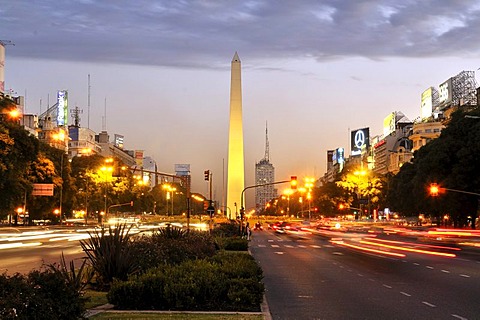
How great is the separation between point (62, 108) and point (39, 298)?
162264 mm

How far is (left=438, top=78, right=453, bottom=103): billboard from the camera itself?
13999 centimetres

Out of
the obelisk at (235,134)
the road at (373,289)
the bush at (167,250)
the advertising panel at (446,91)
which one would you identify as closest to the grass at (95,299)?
the bush at (167,250)

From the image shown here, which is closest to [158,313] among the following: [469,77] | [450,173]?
[450,173]

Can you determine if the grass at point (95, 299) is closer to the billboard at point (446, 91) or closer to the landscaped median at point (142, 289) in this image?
the landscaped median at point (142, 289)

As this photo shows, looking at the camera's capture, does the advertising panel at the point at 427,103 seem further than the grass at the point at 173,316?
Yes

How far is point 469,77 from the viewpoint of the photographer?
456 feet

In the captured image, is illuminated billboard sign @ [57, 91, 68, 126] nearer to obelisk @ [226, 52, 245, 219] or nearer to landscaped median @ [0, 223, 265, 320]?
obelisk @ [226, 52, 245, 219]

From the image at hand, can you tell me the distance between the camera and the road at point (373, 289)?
15.4m

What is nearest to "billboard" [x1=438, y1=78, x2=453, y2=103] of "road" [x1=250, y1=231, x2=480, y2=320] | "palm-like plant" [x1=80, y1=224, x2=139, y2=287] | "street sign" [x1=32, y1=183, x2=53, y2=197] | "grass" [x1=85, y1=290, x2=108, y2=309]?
"street sign" [x1=32, y1=183, x2=53, y2=197]

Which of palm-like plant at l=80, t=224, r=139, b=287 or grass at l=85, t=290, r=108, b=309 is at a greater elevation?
palm-like plant at l=80, t=224, r=139, b=287

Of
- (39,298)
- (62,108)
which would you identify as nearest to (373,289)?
(39,298)

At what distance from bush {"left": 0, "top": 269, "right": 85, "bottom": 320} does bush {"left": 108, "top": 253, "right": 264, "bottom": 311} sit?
4.75 m

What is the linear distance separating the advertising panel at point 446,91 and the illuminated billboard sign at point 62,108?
83697 millimetres

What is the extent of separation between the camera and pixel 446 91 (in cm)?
14262
